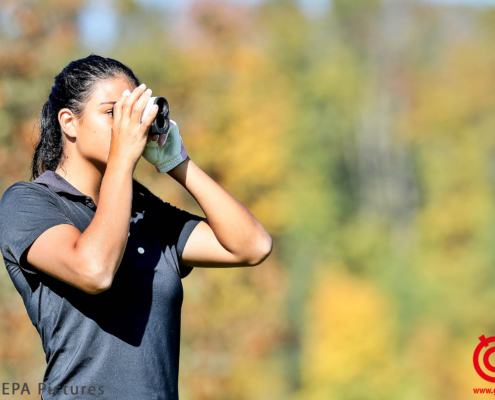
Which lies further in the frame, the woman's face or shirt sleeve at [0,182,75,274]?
the woman's face

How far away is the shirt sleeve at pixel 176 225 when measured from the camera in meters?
1.86

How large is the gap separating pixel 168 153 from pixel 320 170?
22.1 m

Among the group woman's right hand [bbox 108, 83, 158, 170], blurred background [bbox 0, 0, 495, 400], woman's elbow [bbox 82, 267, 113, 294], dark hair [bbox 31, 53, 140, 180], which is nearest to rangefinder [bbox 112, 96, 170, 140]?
woman's right hand [bbox 108, 83, 158, 170]

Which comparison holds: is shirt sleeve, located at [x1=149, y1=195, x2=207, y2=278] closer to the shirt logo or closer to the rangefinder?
the shirt logo

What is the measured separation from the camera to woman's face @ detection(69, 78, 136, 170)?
1.69 meters

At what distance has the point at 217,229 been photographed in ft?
6.12

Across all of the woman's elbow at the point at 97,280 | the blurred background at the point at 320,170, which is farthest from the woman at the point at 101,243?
the blurred background at the point at 320,170

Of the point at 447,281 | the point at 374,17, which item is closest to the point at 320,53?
the point at 374,17

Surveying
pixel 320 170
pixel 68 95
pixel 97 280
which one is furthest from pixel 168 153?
pixel 320 170

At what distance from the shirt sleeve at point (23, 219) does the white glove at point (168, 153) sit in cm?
→ 33

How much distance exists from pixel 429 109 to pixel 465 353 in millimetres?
11331

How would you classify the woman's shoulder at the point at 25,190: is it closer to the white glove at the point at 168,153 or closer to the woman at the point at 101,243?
the woman at the point at 101,243

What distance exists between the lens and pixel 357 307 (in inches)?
645

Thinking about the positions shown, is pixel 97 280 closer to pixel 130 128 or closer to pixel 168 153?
pixel 130 128
